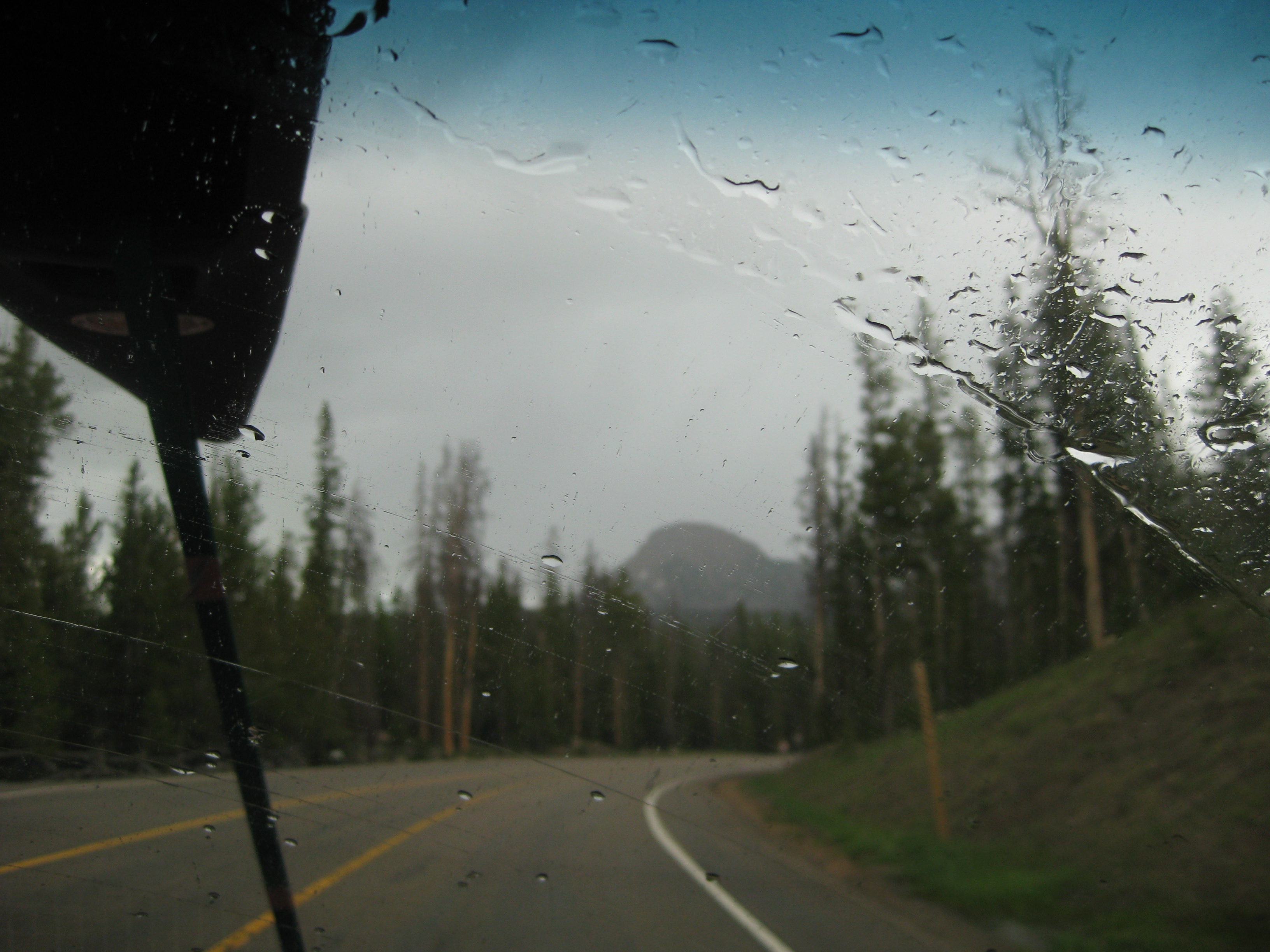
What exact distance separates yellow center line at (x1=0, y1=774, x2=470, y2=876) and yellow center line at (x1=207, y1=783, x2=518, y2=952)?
0.25ft

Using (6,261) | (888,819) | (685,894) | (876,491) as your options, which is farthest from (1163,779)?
(6,261)

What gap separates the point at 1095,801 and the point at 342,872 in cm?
175

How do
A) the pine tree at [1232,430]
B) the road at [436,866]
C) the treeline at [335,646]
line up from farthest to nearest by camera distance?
the pine tree at [1232,430] → the treeline at [335,646] → the road at [436,866]

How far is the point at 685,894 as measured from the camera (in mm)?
2340

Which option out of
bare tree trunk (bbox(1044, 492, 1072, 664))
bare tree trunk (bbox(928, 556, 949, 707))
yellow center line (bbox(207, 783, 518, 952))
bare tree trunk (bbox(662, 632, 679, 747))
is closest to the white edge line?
bare tree trunk (bbox(662, 632, 679, 747))

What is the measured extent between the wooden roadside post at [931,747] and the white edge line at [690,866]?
443 mm

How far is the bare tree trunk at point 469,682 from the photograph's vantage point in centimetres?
247

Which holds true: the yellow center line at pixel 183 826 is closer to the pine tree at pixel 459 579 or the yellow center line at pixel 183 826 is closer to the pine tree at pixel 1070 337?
the pine tree at pixel 459 579

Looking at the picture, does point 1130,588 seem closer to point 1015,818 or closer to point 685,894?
point 1015,818

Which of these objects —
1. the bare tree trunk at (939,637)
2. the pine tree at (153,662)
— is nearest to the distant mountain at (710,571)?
the bare tree trunk at (939,637)

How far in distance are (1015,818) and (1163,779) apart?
37cm

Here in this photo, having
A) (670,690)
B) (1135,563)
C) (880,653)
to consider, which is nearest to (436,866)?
(670,690)

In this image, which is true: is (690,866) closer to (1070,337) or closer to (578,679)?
(578,679)

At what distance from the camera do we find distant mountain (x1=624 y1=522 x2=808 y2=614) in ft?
Answer: 8.48
